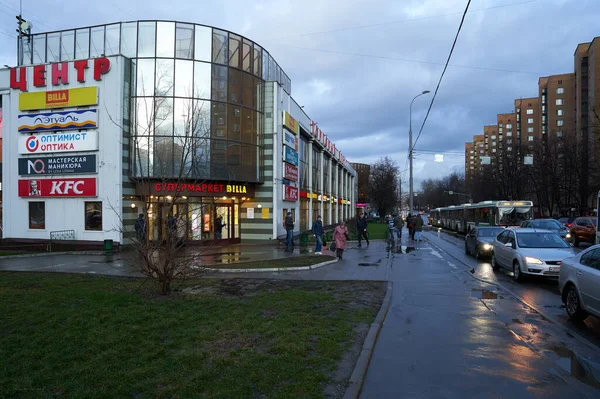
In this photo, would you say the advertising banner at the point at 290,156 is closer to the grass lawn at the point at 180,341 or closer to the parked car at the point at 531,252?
the parked car at the point at 531,252

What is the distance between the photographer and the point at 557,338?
21.0 ft

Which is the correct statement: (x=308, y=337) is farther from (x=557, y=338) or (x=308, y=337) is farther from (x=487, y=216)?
(x=487, y=216)

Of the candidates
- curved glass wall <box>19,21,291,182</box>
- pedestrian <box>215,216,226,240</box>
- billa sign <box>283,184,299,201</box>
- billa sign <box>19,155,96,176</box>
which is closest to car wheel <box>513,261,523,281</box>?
curved glass wall <box>19,21,291,182</box>

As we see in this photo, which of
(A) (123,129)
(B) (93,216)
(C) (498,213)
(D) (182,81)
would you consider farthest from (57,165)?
(C) (498,213)

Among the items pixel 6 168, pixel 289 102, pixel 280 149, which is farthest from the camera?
pixel 289 102

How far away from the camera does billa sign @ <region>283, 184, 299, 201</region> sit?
26.9 metres

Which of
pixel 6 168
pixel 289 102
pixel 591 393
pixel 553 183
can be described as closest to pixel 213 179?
pixel 289 102

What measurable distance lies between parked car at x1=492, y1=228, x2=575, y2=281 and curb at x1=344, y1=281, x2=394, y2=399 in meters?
5.52

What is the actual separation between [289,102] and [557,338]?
2466 cm

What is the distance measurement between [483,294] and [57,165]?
22341 mm

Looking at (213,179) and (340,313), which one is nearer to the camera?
(340,313)

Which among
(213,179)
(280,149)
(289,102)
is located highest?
(289,102)

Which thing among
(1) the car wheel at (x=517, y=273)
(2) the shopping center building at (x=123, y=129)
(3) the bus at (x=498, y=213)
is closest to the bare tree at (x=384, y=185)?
(3) the bus at (x=498, y=213)

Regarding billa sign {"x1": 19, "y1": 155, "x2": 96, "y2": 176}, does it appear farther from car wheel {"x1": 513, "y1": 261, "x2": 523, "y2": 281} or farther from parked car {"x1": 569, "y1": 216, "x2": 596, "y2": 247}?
parked car {"x1": 569, "y1": 216, "x2": 596, "y2": 247}
